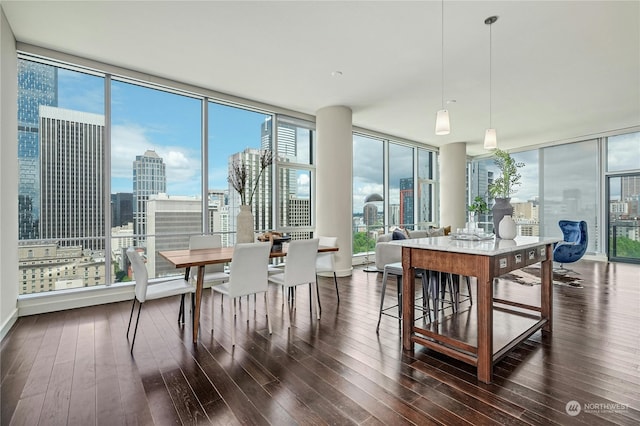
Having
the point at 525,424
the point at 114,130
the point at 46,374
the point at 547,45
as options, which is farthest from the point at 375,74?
the point at 46,374

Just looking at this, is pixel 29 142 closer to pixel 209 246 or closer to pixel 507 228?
pixel 209 246

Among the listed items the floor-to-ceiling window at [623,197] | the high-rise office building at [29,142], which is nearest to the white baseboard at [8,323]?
the high-rise office building at [29,142]

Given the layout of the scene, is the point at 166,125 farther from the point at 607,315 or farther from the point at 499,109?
the point at 607,315

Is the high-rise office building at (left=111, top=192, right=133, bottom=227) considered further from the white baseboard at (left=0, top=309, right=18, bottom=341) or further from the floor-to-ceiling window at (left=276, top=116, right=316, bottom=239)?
the floor-to-ceiling window at (left=276, top=116, right=316, bottom=239)

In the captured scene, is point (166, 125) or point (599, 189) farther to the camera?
point (599, 189)

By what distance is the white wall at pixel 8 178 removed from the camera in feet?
9.37

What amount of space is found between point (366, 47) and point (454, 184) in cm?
592

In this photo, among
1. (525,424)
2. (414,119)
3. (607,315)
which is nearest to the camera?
(525,424)

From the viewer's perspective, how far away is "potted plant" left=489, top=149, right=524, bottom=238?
2885mm

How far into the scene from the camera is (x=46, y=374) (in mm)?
2182

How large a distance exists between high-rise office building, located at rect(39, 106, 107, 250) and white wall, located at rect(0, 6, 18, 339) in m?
0.33

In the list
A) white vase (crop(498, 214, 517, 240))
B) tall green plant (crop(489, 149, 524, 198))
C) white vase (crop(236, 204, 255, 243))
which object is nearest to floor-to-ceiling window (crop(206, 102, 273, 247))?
white vase (crop(236, 204, 255, 243))

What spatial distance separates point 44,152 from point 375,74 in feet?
14.0

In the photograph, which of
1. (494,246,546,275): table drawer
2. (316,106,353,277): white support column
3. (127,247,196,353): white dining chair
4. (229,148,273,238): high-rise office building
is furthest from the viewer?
(316,106,353,277): white support column
